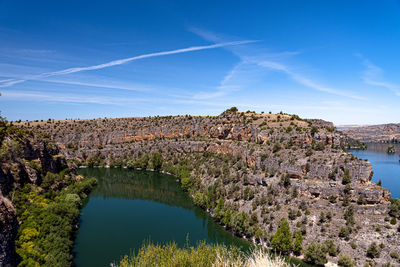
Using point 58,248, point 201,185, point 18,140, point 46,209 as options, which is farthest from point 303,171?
point 18,140

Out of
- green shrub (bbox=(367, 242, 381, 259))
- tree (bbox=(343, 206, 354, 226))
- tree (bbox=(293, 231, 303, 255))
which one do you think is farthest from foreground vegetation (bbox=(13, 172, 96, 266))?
tree (bbox=(343, 206, 354, 226))

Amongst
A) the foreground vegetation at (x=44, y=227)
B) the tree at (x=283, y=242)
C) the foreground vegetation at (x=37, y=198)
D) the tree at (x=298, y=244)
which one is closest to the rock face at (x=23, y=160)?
the foreground vegetation at (x=37, y=198)

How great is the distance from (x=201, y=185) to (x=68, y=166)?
43.9 metres

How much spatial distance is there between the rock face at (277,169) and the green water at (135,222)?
747cm

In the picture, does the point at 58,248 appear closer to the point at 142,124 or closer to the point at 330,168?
the point at 330,168

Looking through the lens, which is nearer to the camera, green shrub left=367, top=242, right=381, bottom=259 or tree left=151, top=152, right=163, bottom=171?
green shrub left=367, top=242, right=381, bottom=259

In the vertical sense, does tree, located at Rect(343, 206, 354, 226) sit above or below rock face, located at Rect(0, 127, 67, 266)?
below

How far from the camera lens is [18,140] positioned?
167 feet

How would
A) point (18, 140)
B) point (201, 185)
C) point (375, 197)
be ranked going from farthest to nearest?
point (201, 185) < point (18, 140) < point (375, 197)

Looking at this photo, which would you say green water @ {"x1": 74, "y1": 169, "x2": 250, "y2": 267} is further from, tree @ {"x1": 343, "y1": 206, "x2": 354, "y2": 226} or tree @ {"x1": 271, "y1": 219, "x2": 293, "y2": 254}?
tree @ {"x1": 343, "y1": 206, "x2": 354, "y2": 226}

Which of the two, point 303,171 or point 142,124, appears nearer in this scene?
point 303,171

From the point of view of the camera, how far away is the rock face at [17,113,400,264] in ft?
121

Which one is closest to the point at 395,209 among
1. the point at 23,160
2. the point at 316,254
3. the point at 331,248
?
the point at 331,248

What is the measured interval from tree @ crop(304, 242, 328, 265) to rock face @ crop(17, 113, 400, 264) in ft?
9.59
